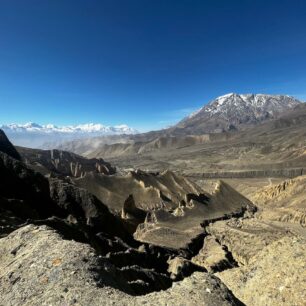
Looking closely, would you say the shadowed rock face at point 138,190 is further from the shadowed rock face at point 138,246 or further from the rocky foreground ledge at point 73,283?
the rocky foreground ledge at point 73,283

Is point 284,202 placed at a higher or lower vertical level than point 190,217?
lower

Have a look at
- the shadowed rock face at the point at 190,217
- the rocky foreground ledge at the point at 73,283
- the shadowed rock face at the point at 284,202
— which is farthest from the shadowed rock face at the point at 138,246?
the shadowed rock face at the point at 284,202

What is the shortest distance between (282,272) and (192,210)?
58.0m

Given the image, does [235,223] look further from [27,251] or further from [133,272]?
[27,251]

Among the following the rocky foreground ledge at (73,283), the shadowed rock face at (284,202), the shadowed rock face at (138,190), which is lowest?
the shadowed rock face at (284,202)

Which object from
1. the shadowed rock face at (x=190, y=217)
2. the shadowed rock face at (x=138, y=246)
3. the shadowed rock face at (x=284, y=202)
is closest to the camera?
the shadowed rock face at (x=138, y=246)

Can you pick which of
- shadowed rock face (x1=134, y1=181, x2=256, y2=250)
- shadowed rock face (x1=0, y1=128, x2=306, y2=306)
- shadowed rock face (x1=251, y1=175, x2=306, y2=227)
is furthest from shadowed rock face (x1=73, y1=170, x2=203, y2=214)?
shadowed rock face (x1=251, y1=175, x2=306, y2=227)

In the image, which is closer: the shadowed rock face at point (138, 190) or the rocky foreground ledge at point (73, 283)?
the rocky foreground ledge at point (73, 283)

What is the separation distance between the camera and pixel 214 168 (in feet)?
653

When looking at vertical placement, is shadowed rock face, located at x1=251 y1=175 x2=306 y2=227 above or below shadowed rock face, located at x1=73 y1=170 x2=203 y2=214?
below

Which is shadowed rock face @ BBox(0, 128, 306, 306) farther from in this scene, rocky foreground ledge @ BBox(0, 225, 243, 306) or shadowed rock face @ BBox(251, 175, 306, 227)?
shadowed rock face @ BBox(251, 175, 306, 227)

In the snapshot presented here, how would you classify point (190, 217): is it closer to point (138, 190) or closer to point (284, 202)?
point (138, 190)

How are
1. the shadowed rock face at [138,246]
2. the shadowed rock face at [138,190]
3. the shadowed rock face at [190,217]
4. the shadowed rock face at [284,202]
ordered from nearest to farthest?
the shadowed rock face at [138,246] < the shadowed rock face at [190,217] < the shadowed rock face at [284,202] < the shadowed rock face at [138,190]

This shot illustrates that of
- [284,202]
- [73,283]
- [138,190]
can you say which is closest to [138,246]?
[73,283]
